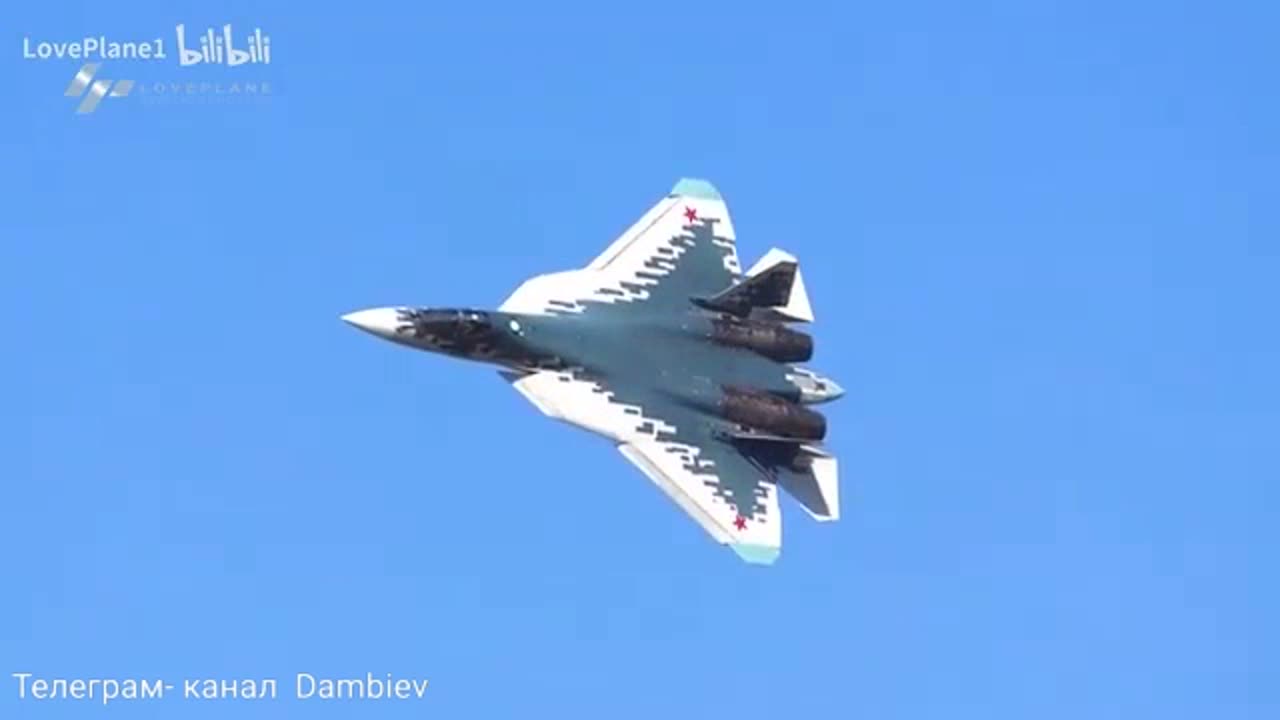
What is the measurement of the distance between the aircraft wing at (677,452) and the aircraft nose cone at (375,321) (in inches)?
167

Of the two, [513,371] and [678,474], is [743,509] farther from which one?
[513,371]

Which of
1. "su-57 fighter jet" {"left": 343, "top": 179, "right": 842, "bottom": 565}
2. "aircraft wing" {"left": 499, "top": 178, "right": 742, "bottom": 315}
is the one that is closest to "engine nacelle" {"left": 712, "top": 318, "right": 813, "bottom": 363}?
"su-57 fighter jet" {"left": 343, "top": 179, "right": 842, "bottom": 565}

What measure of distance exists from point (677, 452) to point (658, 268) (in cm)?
823

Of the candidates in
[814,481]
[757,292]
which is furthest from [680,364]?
[814,481]

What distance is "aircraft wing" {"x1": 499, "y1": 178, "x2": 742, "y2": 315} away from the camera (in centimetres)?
9344

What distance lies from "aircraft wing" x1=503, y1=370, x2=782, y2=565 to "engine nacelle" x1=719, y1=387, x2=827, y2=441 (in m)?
1.21

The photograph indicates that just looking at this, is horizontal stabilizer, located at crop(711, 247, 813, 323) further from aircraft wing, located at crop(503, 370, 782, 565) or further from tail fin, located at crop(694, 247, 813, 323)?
aircraft wing, located at crop(503, 370, 782, 565)

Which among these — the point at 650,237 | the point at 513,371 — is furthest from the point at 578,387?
the point at 650,237

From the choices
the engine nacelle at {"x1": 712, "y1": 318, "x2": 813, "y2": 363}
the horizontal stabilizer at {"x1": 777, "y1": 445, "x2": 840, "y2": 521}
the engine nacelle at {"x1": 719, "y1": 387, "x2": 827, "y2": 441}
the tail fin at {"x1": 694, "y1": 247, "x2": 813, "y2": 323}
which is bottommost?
the horizontal stabilizer at {"x1": 777, "y1": 445, "x2": 840, "y2": 521}

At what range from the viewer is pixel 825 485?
9219 cm

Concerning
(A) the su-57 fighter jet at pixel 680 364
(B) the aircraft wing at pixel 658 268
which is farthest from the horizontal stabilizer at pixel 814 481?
(B) the aircraft wing at pixel 658 268

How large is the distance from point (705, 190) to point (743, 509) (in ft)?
46.6

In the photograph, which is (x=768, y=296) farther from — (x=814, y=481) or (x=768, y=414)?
(x=814, y=481)

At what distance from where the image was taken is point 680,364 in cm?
9206
